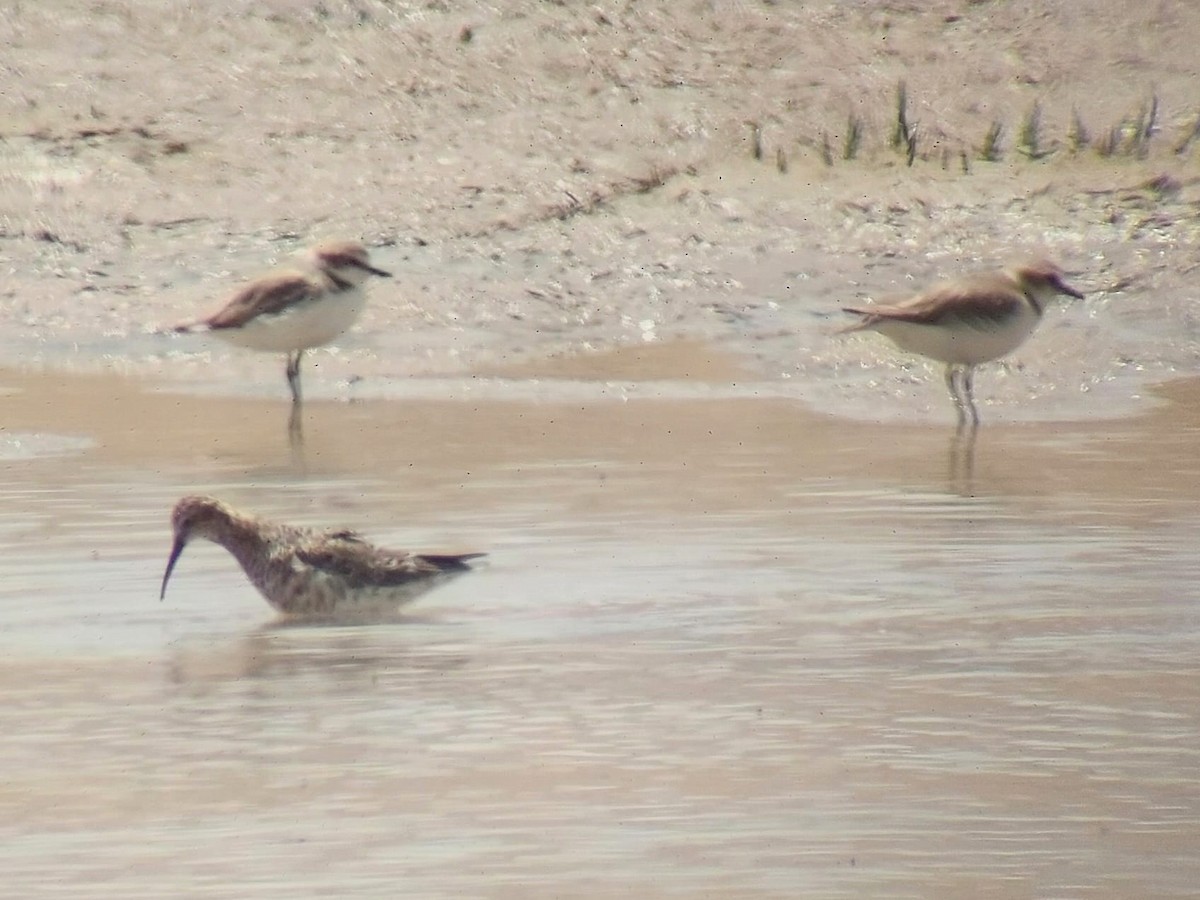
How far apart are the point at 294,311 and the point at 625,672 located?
5.91m

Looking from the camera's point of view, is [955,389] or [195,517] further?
[955,389]

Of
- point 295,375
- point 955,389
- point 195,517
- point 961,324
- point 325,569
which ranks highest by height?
point 195,517

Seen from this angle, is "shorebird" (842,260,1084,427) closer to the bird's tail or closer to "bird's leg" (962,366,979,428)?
"bird's leg" (962,366,979,428)

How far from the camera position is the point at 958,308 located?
1241cm

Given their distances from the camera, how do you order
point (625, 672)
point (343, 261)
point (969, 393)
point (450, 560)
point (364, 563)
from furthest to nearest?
point (343, 261) < point (969, 393) < point (450, 560) < point (364, 563) < point (625, 672)

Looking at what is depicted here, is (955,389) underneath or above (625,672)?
underneath

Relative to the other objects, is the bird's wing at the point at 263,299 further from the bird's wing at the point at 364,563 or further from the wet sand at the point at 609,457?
the bird's wing at the point at 364,563

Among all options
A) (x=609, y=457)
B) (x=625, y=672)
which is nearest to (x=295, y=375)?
(x=609, y=457)

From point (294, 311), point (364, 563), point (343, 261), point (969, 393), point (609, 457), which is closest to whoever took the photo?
point (364, 563)

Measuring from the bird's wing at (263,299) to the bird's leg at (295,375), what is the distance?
27cm

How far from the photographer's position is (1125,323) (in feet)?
45.7

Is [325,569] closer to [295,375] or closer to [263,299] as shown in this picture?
[295,375]

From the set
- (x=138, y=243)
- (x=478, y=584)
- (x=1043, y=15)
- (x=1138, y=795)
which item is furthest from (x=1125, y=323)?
(x=1138, y=795)

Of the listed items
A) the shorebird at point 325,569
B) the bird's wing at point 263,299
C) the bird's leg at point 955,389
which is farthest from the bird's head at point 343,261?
the shorebird at point 325,569
